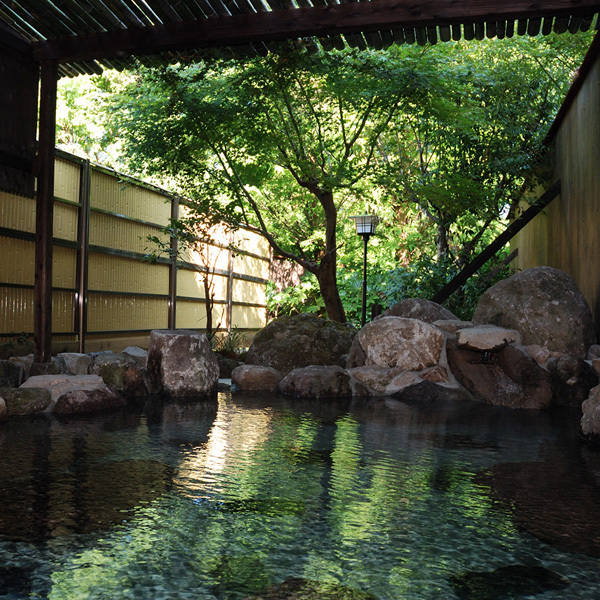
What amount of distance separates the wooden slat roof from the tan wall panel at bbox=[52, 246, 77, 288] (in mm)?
3034

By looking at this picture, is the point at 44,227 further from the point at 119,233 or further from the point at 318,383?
the point at 119,233

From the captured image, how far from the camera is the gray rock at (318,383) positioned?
7.36 m

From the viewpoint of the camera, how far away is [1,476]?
3.43 m

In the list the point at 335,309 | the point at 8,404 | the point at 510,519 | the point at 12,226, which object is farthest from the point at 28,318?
the point at 510,519

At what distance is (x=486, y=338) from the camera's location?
7332 mm

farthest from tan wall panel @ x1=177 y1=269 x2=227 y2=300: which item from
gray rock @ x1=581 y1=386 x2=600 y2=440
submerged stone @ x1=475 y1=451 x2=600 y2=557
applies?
submerged stone @ x1=475 y1=451 x2=600 y2=557

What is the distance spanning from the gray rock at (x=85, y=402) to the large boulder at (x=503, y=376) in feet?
12.2

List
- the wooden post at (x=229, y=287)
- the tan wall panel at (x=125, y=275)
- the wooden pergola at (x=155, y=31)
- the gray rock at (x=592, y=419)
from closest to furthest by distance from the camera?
the gray rock at (x=592, y=419) → the wooden pergola at (x=155, y=31) → the tan wall panel at (x=125, y=275) → the wooden post at (x=229, y=287)

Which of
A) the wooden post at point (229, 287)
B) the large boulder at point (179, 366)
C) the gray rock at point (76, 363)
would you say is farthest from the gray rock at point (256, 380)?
the wooden post at point (229, 287)

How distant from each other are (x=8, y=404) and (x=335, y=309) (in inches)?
256

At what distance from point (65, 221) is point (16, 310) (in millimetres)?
1554

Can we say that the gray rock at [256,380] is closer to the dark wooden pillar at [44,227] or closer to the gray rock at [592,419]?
the dark wooden pillar at [44,227]

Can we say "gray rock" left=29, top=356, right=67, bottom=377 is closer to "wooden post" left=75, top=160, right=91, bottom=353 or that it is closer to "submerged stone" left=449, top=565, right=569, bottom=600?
"wooden post" left=75, top=160, right=91, bottom=353

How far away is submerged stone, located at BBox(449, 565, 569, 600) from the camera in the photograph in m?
2.05
